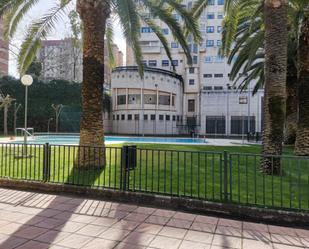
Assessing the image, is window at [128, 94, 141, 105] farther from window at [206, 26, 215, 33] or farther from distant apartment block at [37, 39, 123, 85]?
window at [206, 26, 215, 33]

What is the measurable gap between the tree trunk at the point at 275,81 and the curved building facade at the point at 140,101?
1061 inches

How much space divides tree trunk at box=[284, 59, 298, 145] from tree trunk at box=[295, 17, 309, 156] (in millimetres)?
5525

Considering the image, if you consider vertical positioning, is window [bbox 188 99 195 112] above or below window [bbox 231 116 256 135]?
above

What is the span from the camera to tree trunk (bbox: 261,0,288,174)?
773cm

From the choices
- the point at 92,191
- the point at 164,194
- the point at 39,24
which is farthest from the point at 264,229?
the point at 39,24

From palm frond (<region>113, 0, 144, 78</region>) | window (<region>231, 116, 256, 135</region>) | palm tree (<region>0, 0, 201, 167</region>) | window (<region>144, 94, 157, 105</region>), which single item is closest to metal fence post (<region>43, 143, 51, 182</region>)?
palm tree (<region>0, 0, 201, 167</region>)

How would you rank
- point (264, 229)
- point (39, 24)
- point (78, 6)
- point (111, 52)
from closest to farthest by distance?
point (264, 229)
point (78, 6)
point (39, 24)
point (111, 52)

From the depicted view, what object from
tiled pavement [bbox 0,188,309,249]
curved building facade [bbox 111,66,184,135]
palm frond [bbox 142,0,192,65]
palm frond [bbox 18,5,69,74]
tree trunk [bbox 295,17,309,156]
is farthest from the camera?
curved building facade [bbox 111,66,184,135]

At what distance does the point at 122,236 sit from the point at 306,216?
2962 millimetres

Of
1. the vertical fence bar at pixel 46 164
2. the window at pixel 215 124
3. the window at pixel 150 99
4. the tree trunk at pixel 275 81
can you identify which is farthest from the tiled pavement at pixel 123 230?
the window at pixel 215 124

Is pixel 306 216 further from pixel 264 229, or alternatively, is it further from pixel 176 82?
pixel 176 82

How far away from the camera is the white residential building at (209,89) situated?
36500 millimetres

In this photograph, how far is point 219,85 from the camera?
143 feet

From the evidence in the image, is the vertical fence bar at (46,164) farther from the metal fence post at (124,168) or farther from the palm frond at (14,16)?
the palm frond at (14,16)
